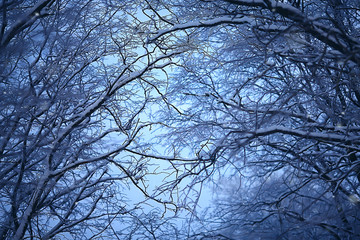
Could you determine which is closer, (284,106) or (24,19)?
(24,19)

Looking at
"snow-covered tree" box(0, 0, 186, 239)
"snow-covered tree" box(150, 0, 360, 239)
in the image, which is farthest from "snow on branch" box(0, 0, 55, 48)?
"snow-covered tree" box(150, 0, 360, 239)

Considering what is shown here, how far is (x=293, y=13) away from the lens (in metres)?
2.76

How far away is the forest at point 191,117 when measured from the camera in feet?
10.1

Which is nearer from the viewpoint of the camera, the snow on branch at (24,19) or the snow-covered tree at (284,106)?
the snow-covered tree at (284,106)

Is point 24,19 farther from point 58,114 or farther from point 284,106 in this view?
point 284,106

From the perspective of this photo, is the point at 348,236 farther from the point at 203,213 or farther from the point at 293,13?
the point at 203,213

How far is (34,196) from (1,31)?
2122 mm

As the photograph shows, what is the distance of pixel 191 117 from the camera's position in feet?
16.4

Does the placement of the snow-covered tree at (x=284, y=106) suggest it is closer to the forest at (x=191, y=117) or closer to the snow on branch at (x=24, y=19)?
the forest at (x=191, y=117)

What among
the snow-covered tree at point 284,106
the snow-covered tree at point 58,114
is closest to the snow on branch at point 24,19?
the snow-covered tree at point 58,114

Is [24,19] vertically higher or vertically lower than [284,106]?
higher

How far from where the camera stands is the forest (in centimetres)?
307

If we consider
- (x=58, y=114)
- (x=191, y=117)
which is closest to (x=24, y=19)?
(x=58, y=114)

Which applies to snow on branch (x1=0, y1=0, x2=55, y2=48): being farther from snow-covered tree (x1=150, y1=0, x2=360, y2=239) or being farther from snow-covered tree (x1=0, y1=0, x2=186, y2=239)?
snow-covered tree (x1=150, y1=0, x2=360, y2=239)
